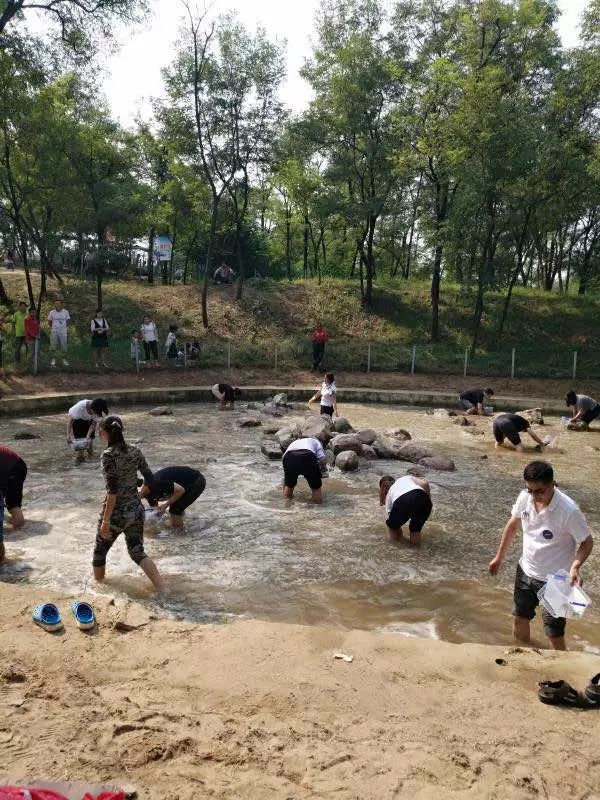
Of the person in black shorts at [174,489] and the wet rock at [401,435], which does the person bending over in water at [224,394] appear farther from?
the person in black shorts at [174,489]

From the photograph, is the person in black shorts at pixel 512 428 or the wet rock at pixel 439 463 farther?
the person in black shorts at pixel 512 428

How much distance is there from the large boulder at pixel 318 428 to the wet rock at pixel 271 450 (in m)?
0.62

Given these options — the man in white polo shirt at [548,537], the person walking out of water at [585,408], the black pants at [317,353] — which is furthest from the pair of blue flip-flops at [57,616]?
the black pants at [317,353]

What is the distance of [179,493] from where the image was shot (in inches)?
276

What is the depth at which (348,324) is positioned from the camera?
2655 centimetres

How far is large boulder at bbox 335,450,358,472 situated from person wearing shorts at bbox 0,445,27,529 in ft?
17.1

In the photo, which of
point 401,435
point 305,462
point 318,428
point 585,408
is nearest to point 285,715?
point 305,462

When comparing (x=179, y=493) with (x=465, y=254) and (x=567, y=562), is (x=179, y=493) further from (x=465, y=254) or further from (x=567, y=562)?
(x=465, y=254)

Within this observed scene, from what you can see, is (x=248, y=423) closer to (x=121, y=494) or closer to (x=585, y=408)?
(x=585, y=408)

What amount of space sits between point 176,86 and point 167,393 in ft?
41.0

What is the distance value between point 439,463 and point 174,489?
5465 millimetres

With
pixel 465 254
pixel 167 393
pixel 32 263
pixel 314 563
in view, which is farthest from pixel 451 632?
pixel 32 263

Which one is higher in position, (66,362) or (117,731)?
(66,362)

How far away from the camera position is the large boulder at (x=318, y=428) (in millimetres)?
11506
